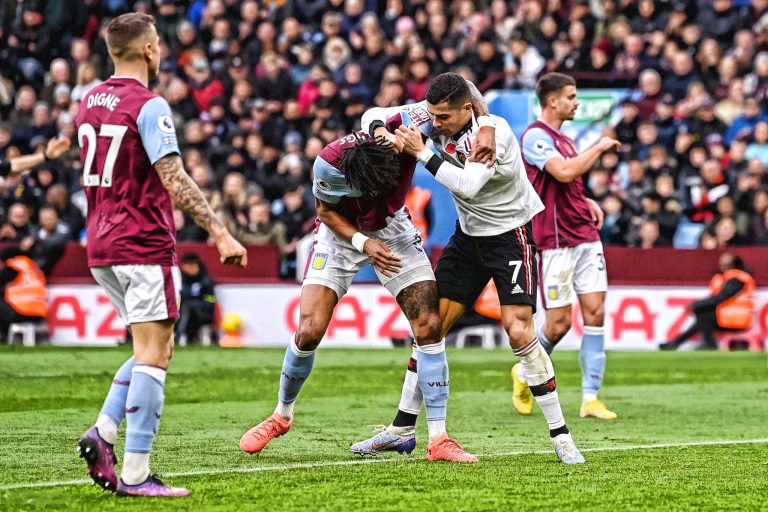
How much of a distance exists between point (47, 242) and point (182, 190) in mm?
13577

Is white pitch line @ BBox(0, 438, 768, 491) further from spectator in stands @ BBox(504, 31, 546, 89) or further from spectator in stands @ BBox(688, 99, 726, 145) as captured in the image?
spectator in stands @ BBox(504, 31, 546, 89)

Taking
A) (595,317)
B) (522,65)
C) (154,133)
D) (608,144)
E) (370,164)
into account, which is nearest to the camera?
(154,133)

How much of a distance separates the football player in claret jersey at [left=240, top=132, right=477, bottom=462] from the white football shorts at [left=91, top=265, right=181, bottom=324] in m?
1.64

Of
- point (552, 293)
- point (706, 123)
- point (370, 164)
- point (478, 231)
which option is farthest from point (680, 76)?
point (370, 164)

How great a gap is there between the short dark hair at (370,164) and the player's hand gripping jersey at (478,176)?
25 cm

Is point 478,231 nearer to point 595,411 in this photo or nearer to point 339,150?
point 339,150

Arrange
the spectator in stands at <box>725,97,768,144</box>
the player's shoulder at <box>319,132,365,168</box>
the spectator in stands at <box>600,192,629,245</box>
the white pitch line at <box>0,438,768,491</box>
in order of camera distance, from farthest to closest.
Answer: the spectator in stands at <box>725,97,768,144</box> → the spectator in stands at <box>600,192,629,245</box> → the player's shoulder at <box>319,132,365,168</box> → the white pitch line at <box>0,438,768,491</box>

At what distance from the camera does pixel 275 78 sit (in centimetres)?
2348

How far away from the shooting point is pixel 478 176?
26.5ft

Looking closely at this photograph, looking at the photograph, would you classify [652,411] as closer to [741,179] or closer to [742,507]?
[742,507]

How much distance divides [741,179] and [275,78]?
8.12m

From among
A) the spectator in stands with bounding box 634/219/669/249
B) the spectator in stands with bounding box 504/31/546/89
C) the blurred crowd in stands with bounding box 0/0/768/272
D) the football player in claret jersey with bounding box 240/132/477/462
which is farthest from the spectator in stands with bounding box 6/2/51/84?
the football player in claret jersey with bounding box 240/132/477/462

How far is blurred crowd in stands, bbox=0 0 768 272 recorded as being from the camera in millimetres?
20031

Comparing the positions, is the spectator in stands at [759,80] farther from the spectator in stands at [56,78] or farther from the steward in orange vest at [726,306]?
the spectator in stands at [56,78]
